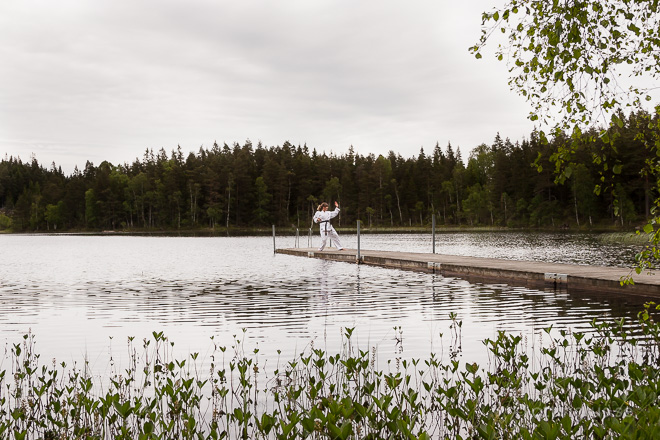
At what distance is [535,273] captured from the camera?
1750 cm

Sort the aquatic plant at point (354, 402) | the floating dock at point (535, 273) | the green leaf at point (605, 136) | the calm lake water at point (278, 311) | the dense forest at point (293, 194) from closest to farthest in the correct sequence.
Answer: the aquatic plant at point (354, 402) → the green leaf at point (605, 136) → the calm lake water at point (278, 311) → the floating dock at point (535, 273) → the dense forest at point (293, 194)

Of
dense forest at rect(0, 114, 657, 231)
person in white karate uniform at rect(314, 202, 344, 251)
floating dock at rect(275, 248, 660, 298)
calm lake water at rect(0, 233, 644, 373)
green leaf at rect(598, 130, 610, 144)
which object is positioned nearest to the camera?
green leaf at rect(598, 130, 610, 144)

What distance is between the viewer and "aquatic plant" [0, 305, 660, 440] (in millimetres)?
4281

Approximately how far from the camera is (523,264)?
67.6 feet

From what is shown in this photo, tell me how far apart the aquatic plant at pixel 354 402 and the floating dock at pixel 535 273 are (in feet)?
20.6

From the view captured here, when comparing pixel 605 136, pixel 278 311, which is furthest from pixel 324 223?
pixel 605 136

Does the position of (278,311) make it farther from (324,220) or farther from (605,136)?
(324,220)

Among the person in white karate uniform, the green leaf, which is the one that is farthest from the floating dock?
the green leaf

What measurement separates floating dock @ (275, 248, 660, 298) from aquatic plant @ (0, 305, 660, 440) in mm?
6267

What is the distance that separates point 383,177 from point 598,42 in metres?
121

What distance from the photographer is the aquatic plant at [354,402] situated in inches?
169

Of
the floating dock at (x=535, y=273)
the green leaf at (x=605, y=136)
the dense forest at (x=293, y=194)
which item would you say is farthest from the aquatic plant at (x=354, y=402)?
the dense forest at (x=293, y=194)

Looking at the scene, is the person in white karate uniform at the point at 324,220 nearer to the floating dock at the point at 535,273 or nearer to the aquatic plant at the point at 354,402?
the floating dock at the point at 535,273

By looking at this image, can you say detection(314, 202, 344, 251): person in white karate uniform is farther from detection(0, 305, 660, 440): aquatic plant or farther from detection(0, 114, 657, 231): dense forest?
detection(0, 114, 657, 231): dense forest
